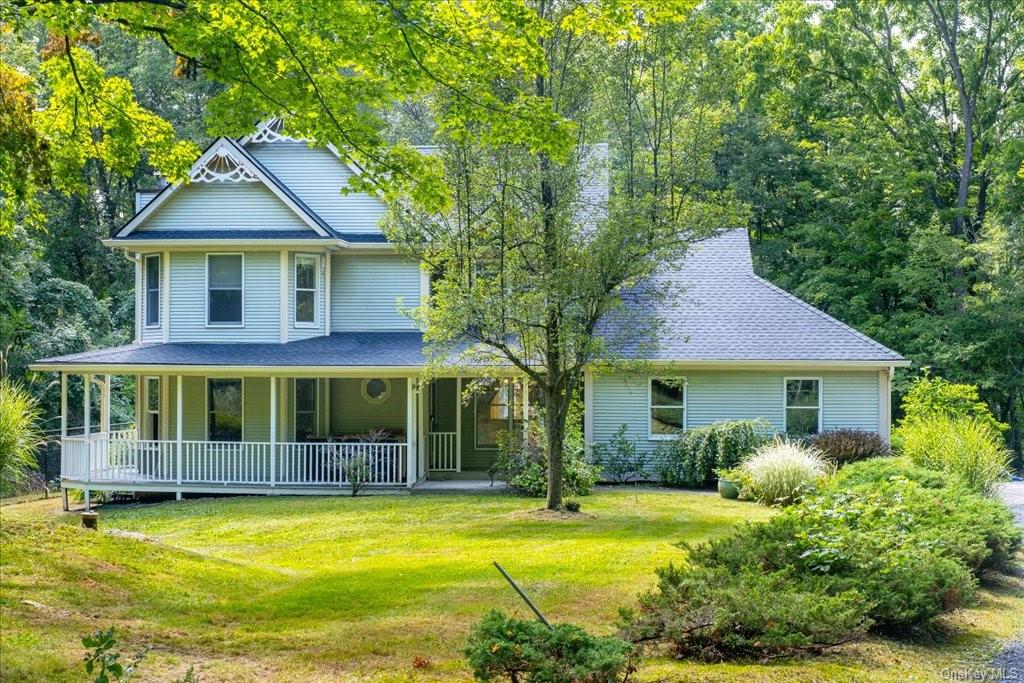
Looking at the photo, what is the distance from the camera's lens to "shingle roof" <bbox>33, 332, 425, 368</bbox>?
21.6 metres

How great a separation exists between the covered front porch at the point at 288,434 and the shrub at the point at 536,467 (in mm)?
988

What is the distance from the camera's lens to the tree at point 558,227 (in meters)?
Answer: 16.1

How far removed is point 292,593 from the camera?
10.5m

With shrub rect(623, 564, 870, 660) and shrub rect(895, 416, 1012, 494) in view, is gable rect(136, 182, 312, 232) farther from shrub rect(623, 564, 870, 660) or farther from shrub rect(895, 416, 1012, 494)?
shrub rect(623, 564, 870, 660)

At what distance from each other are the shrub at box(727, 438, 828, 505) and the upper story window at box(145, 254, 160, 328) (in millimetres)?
13346

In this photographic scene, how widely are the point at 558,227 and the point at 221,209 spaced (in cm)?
1042

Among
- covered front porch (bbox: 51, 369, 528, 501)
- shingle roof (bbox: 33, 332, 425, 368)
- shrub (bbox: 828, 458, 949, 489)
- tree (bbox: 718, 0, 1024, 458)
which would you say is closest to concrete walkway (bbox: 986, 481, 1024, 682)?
shrub (bbox: 828, 458, 949, 489)

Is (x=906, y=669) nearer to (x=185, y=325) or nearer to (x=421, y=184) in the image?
(x=421, y=184)

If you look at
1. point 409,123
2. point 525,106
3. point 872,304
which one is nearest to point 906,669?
point 525,106

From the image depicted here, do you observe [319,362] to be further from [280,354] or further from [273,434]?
[273,434]

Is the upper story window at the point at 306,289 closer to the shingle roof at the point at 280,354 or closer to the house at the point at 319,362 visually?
the house at the point at 319,362

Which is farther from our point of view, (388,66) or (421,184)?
(421,184)

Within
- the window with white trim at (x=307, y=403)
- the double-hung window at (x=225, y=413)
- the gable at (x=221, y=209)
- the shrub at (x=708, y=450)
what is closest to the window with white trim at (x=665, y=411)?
the shrub at (x=708, y=450)

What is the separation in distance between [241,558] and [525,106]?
6745mm
